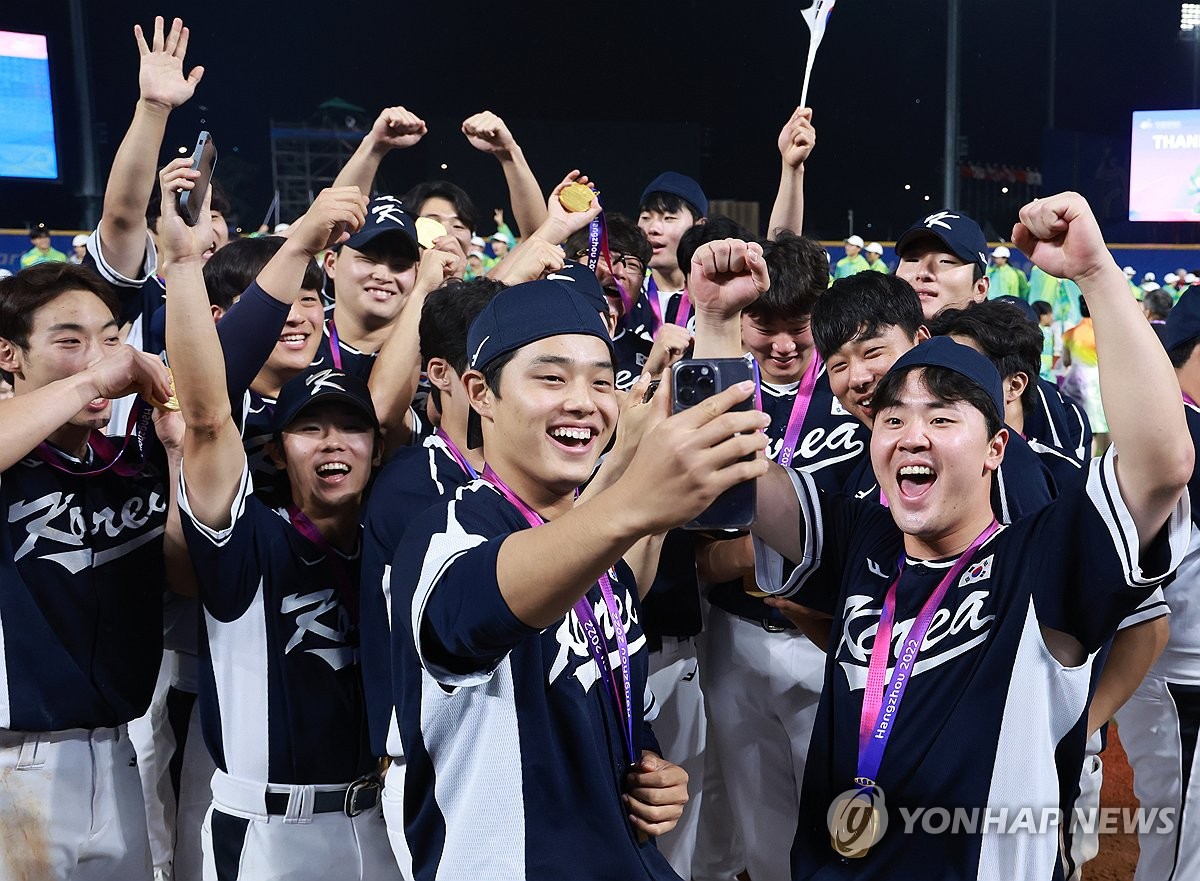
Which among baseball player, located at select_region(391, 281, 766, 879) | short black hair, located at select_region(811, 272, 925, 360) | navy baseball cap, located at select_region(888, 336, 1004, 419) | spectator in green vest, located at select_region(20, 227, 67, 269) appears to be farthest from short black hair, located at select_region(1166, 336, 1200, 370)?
spectator in green vest, located at select_region(20, 227, 67, 269)

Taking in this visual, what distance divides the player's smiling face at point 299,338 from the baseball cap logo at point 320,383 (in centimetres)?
57

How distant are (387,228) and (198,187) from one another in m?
1.20

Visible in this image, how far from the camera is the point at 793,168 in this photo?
509 centimetres

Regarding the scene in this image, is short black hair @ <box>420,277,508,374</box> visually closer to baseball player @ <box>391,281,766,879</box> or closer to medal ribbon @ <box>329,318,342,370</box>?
medal ribbon @ <box>329,318,342,370</box>

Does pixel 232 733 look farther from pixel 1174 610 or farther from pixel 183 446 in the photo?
pixel 1174 610

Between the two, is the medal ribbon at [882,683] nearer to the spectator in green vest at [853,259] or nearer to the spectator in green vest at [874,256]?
the spectator in green vest at [853,259]

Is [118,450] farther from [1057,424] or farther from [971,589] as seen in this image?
[1057,424]

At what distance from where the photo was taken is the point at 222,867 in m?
2.85

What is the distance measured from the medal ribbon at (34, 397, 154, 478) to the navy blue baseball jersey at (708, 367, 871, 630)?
1689mm

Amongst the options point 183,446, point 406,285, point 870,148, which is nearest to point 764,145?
point 870,148

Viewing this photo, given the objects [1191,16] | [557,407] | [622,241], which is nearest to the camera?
[557,407]

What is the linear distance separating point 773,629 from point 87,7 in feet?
66.1

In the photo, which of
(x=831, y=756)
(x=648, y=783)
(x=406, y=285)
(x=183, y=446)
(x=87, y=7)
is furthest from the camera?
(x=87, y=7)

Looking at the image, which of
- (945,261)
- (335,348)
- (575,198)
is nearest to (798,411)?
(575,198)
